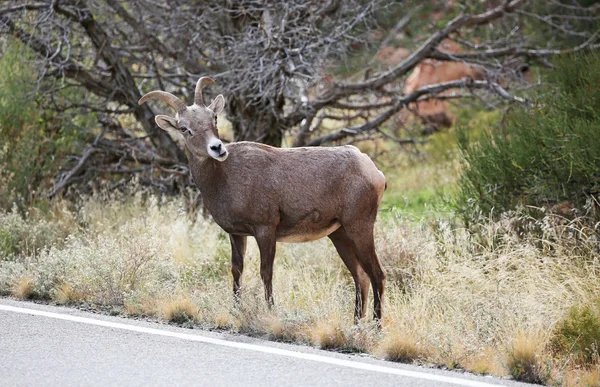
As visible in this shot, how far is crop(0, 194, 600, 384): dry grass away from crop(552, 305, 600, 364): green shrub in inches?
3.4

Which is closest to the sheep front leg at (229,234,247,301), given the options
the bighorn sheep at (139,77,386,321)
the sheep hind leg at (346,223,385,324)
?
the bighorn sheep at (139,77,386,321)

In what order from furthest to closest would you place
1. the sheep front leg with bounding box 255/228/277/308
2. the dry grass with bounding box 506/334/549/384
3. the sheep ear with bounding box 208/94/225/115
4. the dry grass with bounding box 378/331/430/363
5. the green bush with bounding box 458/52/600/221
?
the green bush with bounding box 458/52/600/221 < the sheep ear with bounding box 208/94/225/115 < the sheep front leg with bounding box 255/228/277/308 < the dry grass with bounding box 378/331/430/363 < the dry grass with bounding box 506/334/549/384

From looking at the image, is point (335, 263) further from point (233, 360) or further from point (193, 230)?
point (233, 360)

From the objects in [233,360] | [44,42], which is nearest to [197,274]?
[233,360]

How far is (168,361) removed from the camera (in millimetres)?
6340

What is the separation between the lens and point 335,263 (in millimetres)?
10047

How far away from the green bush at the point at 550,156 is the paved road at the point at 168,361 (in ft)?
13.7

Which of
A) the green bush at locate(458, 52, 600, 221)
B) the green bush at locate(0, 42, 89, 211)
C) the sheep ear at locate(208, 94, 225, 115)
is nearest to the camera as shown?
the sheep ear at locate(208, 94, 225, 115)

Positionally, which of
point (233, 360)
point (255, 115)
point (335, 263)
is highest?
point (255, 115)

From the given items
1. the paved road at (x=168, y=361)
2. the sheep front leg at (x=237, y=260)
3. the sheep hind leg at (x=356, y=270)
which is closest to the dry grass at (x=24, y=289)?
the paved road at (x=168, y=361)

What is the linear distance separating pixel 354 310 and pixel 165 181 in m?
7.07

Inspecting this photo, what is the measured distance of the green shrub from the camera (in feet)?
22.4

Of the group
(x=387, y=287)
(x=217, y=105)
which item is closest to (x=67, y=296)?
(x=217, y=105)

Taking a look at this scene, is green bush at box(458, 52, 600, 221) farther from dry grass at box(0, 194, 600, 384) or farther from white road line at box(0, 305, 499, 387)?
white road line at box(0, 305, 499, 387)
